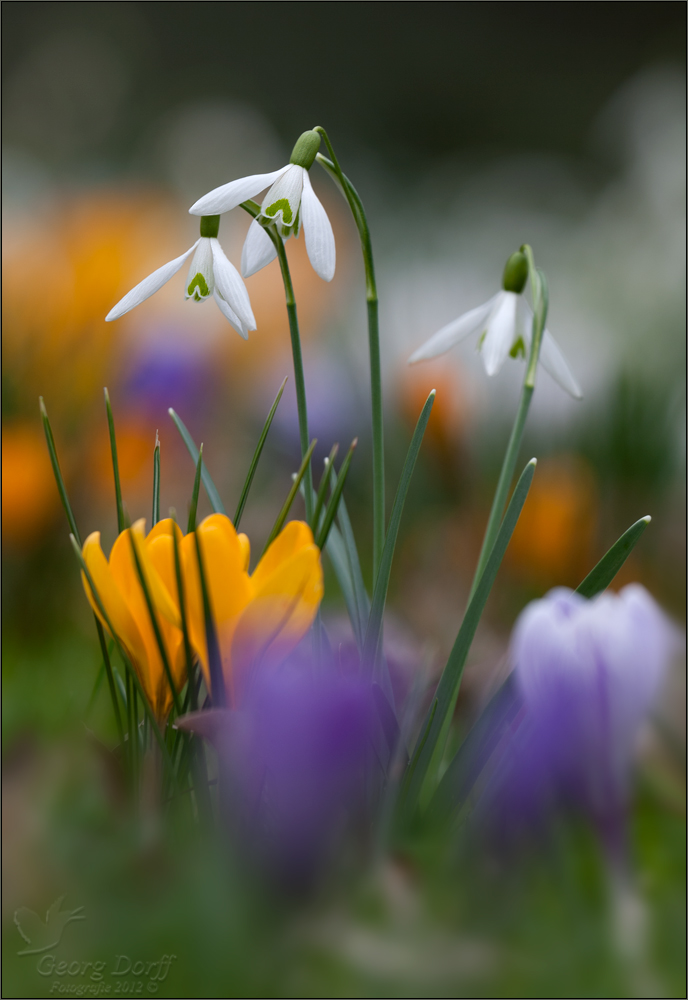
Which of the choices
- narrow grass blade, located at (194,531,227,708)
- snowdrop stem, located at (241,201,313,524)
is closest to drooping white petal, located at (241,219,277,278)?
snowdrop stem, located at (241,201,313,524)

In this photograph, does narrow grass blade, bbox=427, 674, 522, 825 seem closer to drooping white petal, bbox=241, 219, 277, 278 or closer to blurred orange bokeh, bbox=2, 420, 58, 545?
drooping white petal, bbox=241, 219, 277, 278

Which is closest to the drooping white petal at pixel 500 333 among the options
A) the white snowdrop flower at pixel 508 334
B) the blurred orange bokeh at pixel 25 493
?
the white snowdrop flower at pixel 508 334

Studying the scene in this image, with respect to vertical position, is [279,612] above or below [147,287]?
below

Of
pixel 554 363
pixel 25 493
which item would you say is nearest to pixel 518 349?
pixel 554 363

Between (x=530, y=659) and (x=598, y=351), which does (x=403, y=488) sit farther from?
(x=598, y=351)

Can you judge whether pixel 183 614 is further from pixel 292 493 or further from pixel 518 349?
pixel 518 349

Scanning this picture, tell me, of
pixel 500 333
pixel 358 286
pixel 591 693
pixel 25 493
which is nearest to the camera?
pixel 591 693

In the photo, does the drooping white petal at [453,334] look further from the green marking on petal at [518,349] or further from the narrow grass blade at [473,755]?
the narrow grass blade at [473,755]

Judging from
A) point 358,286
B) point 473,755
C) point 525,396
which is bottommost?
point 473,755
